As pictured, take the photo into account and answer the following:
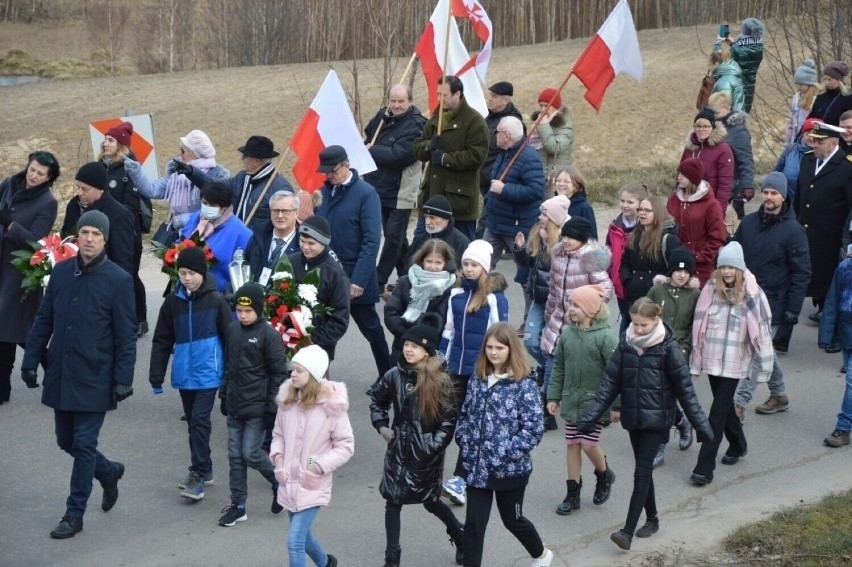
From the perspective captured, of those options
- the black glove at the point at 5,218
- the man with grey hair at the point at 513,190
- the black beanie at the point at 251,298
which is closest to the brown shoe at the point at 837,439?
the man with grey hair at the point at 513,190

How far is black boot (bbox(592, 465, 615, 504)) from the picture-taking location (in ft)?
27.0

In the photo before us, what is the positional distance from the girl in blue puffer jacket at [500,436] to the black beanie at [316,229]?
2.08 meters

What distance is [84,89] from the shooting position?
93.9 ft

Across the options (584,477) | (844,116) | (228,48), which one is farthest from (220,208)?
(228,48)

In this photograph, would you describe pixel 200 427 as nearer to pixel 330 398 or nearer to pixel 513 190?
pixel 330 398

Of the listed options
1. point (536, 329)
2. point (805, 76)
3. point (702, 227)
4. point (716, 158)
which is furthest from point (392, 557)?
point (805, 76)

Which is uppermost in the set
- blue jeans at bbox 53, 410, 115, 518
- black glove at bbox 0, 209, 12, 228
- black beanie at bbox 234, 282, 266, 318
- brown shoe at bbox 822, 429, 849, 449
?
black glove at bbox 0, 209, 12, 228

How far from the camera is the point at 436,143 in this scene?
11.4 meters

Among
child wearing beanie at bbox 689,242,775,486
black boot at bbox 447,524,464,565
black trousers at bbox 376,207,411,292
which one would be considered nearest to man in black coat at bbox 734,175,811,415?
child wearing beanie at bbox 689,242,775,486

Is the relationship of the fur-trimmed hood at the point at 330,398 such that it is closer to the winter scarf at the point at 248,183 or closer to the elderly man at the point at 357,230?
the elderly man at the point at 357,230

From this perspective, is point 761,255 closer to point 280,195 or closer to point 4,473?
point 280,195

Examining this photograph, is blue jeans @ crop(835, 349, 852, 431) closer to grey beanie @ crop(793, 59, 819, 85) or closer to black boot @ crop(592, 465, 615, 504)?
black boot @ crop(592, 465, 615, 504)

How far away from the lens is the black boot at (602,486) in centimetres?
822

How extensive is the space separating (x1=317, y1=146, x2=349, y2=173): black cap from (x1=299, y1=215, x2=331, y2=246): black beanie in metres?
1.14
